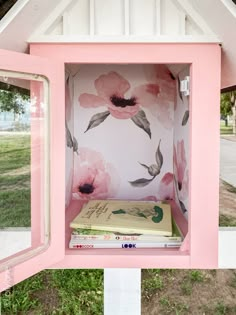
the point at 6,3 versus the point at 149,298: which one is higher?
the point at 6,3

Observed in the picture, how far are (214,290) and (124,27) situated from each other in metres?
3.61

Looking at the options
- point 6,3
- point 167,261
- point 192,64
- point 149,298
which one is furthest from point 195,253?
point 149,298

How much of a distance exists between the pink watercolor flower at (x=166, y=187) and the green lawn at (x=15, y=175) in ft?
2.47

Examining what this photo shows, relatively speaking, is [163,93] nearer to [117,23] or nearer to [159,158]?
[159,158]

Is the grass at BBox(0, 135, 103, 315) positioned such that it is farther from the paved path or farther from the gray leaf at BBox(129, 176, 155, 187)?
the paved path

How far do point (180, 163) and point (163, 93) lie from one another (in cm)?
40

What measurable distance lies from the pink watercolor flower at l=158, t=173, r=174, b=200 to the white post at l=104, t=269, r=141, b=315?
23.7 inches

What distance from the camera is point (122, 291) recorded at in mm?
1477

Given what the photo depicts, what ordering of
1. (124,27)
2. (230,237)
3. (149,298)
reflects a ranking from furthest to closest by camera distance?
(149,298)
(230,237)
(124,27)

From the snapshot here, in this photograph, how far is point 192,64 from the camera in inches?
45.6

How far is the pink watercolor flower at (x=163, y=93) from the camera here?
1.94 metres

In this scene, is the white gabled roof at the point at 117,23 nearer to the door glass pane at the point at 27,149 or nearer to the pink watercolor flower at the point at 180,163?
the door glass pane at the point at 27,149

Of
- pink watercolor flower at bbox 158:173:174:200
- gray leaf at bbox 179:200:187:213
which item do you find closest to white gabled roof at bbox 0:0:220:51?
gray leaf at bbox 179:200:187:213

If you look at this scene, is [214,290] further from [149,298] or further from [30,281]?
[30,281]
